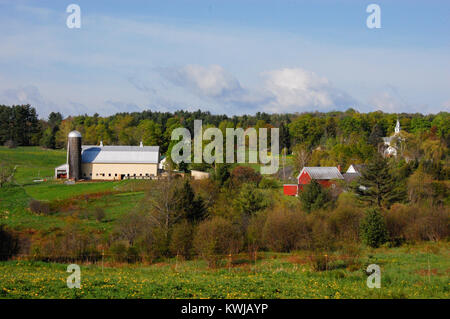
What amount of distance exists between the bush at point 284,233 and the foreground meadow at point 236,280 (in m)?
3.34

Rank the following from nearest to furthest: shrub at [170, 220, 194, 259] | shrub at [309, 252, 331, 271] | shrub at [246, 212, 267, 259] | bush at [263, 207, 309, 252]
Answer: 1. shrub at [309, 252, 331, 271]
2. shrub at [170, 220, 194, 259]
3. shrub at [246, 212, 267, 259]
4. bush at [263, 207, 309, 252]

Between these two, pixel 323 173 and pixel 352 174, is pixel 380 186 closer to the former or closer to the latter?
pixel 323 173

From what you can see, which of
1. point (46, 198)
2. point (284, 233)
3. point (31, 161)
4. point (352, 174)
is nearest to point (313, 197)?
point (284, 233)

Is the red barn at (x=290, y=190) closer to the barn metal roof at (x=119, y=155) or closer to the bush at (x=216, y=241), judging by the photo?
the barn metal roof at (x=119, y=155)

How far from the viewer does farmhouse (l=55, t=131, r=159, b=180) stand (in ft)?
186

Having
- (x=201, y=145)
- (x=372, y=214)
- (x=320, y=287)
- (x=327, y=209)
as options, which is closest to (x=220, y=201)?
(x=327, y=209)

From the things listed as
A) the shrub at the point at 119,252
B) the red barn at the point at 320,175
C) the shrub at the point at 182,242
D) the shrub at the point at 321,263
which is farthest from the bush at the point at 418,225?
the red barn at the point at 320,175

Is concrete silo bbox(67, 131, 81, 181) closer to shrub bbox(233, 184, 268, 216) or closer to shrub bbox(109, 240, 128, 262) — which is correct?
shrub bbox(233, 184, 268, 216)

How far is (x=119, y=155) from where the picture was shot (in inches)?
2355

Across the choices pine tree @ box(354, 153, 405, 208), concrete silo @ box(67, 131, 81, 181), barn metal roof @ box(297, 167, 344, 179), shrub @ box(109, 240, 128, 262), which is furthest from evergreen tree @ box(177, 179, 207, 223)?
concrete silo @ box(67, 131, 81, 181)

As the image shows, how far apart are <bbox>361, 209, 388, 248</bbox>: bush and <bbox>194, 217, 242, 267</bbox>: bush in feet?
26.2

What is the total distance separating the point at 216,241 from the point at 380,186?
836 inches

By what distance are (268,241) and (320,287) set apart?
1182 cm
